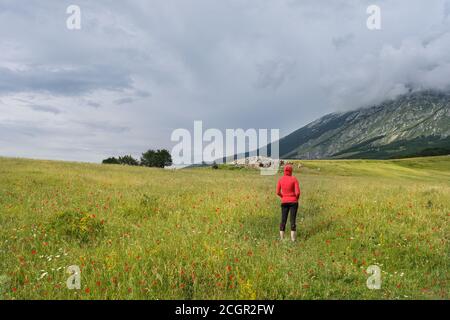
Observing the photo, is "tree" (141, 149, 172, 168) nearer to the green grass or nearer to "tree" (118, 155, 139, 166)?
"tree" (118, 155, 139, 166)

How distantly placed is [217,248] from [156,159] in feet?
325

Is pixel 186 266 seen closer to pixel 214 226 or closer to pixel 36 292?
pixel 36 292

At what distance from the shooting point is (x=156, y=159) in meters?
105

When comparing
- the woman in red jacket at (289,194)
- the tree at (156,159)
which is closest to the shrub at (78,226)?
the woman in red jacket at (289,194)

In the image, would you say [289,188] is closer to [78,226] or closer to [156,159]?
[78,226]

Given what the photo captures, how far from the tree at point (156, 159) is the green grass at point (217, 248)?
88573mm

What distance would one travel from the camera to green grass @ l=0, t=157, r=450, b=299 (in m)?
6.93

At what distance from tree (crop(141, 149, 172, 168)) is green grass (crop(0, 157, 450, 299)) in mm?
88573

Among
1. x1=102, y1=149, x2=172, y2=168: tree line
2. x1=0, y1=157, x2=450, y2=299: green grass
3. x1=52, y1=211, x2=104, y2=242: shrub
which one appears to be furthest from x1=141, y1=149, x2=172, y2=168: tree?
x1=52, y1=211, x2=104, y2=242: shrub

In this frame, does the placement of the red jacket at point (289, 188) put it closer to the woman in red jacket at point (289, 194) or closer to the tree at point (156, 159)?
the woman in red jacket at point (289, 194)
